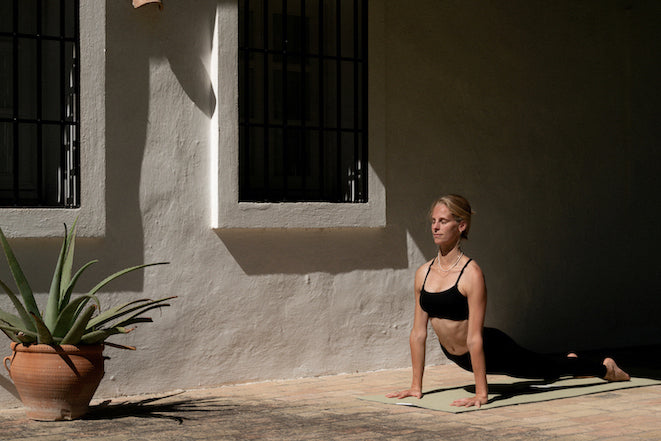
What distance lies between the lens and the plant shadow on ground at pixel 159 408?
20.8 feet

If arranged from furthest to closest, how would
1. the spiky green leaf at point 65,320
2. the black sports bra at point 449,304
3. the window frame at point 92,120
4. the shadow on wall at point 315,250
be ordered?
the shadow on wall at point 315,250 < the window frame at point 92,120 < the black sports bra at point 449,304 < the spiky green leaf at point 65,320

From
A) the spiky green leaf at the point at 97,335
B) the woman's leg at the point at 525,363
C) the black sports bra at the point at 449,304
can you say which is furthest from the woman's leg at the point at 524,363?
the spiky green leaf at the point at 97,335

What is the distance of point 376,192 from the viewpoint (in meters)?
8.54

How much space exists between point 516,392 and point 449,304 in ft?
3.20

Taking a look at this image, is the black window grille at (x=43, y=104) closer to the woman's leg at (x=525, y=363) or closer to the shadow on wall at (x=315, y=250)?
the shadow on wall at (x=315, y=250)

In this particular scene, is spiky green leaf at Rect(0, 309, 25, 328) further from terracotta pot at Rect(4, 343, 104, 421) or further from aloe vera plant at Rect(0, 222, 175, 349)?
terracotta pot at Rect(4, 343, 104, 421)

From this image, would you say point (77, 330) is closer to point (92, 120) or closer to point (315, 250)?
point (92, 120)

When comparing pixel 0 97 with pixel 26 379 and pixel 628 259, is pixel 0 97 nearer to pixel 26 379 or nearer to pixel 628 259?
pixel 26 379

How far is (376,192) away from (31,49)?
3.00 metres

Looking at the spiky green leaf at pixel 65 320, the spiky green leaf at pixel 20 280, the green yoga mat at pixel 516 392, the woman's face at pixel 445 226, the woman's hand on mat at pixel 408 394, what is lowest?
the green yoga mat at pixel 516 392

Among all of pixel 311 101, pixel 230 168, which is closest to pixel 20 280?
pixel 230 168

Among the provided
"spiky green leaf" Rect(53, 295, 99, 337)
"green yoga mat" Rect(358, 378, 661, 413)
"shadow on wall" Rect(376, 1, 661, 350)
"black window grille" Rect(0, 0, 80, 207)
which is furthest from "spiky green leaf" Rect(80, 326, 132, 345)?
"shadow on wall" Rect(376, 1, 661, 350)

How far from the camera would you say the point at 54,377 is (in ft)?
19.6

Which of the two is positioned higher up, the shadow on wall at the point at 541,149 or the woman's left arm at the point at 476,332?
the shadow on wall at the point at 541,149
